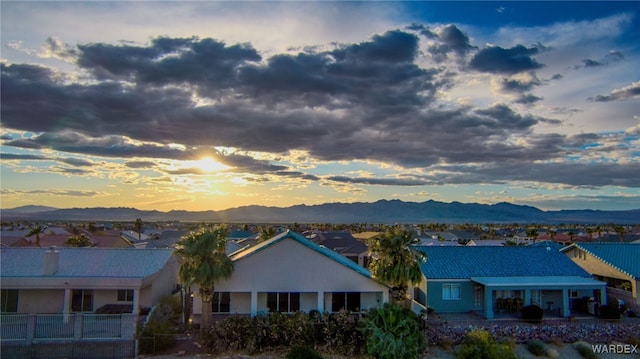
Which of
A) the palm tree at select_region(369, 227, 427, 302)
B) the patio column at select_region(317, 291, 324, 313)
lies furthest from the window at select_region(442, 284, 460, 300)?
the patio column at select_region(317, 291, 324, 313)

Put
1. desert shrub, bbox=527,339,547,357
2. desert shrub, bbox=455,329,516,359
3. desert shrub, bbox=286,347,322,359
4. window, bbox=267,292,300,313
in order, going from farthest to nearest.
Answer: window, bbox=267,292,300,313
desert shrub, bbox=527,339,547,357
desert shrub, bbox=455,329,516,359
desert shrub, bbox=286,347,322,359

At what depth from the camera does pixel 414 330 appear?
27.2 meters

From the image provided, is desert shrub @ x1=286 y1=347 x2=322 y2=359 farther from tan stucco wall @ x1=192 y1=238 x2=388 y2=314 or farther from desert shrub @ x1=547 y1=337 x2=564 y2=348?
desert shrub @ x1=547 y1=337 x2=564 y2=348

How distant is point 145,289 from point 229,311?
6269mm

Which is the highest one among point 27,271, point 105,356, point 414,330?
point 27,271

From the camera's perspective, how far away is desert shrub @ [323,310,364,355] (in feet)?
94.1

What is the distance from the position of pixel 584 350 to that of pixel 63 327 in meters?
31.2

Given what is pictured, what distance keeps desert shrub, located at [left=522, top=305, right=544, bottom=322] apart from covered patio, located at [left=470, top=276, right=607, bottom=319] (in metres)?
2.09

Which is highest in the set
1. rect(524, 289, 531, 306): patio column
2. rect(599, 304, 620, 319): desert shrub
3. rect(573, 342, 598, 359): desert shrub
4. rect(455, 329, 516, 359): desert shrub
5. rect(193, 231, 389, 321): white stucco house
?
rect(193, 231, 389, 321): white stucco house

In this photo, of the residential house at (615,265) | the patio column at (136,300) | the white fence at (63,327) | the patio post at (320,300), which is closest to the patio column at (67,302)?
the white fence at (63,327)

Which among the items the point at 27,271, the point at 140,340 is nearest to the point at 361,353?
the point at 140,340

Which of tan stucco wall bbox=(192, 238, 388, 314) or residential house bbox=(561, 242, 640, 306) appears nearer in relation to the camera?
tan stucco wall bbox=(192, 238, 388, 314)

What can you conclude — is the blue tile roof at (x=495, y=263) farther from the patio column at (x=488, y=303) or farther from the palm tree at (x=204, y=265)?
the palm tree at (x=204, y=265)

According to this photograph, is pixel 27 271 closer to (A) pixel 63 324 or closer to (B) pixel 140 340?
(A) pixel 63 324
